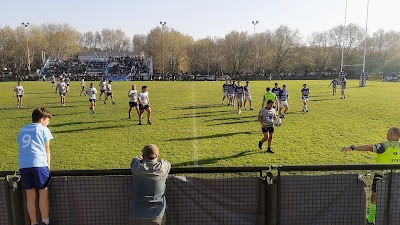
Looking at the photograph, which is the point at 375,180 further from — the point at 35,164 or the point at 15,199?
the point at 15,199

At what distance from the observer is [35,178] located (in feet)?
14.9

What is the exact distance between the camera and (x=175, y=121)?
17.7m

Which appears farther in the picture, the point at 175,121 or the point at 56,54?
the point at 56,54

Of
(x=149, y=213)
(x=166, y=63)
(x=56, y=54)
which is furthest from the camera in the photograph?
(x=56, y=54)

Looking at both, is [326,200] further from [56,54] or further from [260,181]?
[56,54]

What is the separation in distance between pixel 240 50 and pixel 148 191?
105 metres

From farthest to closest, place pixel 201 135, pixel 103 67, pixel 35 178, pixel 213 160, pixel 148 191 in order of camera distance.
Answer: pixel 103 67
pixel 201 135
pixel 213 160
pixel 35 178
pixel 148 191

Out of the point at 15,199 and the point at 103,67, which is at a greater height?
the point at 103,67

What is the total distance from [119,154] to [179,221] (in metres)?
6.53

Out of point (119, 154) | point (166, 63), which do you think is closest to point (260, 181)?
point (119, 154)

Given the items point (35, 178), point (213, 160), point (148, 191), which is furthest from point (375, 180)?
point (213, 160)

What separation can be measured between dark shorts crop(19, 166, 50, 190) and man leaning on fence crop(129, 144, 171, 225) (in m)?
1.21

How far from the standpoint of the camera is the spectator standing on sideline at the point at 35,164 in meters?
4.54

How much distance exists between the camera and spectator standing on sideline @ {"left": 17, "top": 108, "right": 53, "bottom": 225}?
4535 millimetres
